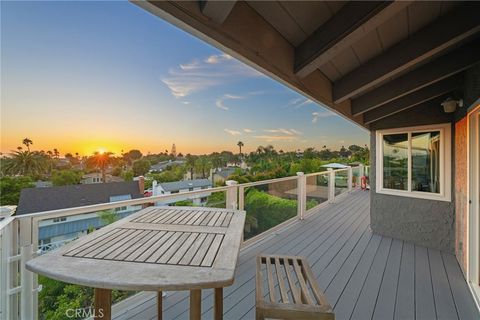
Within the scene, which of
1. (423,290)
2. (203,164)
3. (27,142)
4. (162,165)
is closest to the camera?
(423,290)

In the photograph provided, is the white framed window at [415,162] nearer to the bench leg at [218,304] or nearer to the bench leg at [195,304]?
the bench leg at [218,304]

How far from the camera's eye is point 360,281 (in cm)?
283

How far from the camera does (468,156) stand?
280cm

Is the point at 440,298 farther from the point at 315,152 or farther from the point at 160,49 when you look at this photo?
the point at 315,152

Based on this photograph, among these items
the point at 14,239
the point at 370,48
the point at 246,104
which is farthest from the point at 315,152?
the point at 14,239

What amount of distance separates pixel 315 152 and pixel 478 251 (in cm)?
2023

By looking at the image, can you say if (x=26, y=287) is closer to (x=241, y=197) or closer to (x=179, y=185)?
(x=241, y=197)

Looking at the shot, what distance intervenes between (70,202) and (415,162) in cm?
1017

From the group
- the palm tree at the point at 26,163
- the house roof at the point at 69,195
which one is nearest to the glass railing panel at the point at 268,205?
the house roof at the point at 69,195

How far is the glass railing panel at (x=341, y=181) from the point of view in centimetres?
814

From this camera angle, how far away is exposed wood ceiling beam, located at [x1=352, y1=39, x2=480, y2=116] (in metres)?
2.39

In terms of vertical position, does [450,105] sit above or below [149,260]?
above

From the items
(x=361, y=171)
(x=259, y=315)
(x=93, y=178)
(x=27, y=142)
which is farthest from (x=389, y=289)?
(x=27, y=142)

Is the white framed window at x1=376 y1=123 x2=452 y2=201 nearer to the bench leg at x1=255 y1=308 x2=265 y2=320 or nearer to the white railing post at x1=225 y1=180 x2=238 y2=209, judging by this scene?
the white railing post at x1=225 y1=180 x2=238 y2=209
